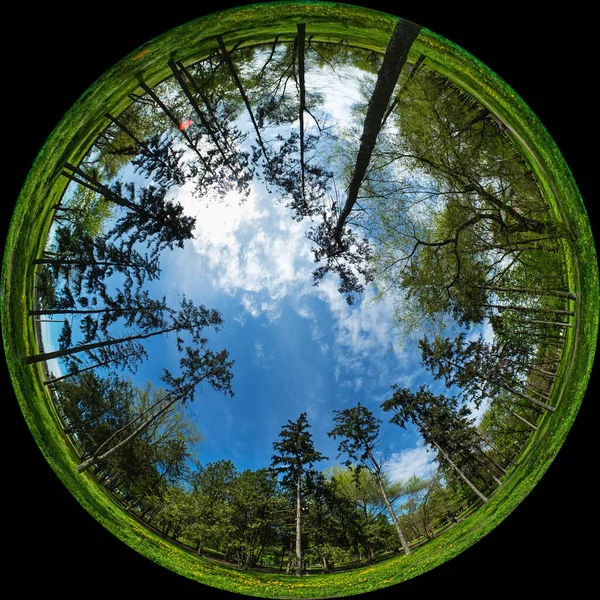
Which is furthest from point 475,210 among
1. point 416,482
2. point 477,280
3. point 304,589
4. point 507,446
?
point 304,589

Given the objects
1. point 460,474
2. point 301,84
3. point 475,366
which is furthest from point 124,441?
point 301,84

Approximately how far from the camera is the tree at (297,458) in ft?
14.4

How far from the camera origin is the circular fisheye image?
14.2 ft

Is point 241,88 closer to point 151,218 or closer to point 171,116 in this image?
point 171,116

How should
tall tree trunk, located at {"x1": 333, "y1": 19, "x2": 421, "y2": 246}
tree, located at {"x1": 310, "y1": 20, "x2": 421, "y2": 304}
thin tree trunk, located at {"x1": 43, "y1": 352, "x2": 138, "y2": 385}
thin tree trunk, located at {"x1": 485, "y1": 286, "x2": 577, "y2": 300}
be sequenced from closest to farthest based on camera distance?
tall tree trunk, located at {"x1": 333, "y1": 19, "x2": 421, "y2": 246} < tree, located at {"x1": 310, "y1": 20, "x2": 421, "y2": 304} < thin tree trunk, located at {"x1": 43, "y1": 352, "x2": 138, "y2": 385} < thin tree trunk, located at {"x1": 485, "y1": 286, "x2": 577, "y2": 300}

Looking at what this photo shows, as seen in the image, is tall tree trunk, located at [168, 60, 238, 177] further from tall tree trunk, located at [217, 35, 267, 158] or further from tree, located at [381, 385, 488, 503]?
tree, located at [381, 385, 488, 503]

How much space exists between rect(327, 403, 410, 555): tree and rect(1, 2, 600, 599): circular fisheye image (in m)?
0.03

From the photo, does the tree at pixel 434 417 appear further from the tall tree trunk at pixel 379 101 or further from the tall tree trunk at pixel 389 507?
the tall tree trunk at pixel 379 101

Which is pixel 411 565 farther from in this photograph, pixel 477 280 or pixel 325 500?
pixel 477 280

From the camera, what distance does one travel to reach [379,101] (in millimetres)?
4348

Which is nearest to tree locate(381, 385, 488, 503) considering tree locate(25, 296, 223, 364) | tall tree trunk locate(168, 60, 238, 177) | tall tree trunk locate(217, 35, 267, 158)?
tree locate(25, 296, 223, 364)

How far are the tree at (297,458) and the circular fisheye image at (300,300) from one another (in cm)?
3

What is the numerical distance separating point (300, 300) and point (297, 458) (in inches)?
74.3

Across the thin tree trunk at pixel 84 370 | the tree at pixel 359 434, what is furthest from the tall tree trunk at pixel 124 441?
the tree at pixel 359 434
